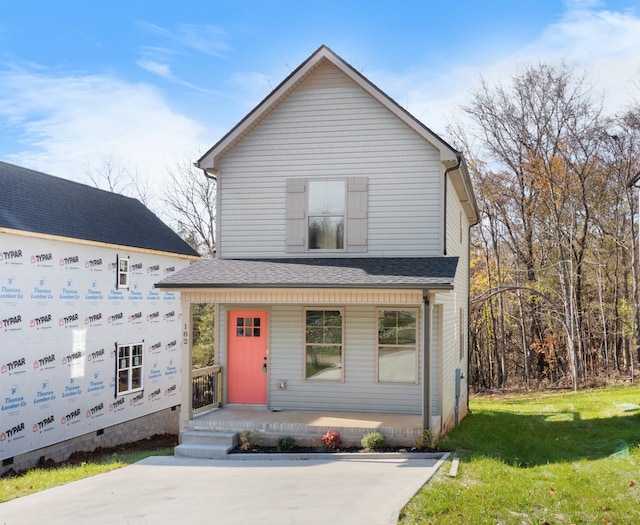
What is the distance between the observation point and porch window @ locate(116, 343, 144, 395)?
19047 mm

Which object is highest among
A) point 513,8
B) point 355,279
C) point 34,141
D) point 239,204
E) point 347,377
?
point 34,141

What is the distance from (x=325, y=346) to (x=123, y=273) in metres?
8.78

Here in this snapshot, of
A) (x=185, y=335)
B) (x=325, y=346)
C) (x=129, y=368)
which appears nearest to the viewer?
(x=185, y=335)

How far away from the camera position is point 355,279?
1162cm

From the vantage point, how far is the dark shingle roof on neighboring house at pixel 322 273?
11.3 metres

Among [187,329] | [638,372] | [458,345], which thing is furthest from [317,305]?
[638,372]

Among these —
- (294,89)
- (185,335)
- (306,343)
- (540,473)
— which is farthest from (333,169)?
(540,473)

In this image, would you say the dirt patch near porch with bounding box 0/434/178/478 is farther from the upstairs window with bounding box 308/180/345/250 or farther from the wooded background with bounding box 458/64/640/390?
the wooded background with bounding box 458/64/640/390

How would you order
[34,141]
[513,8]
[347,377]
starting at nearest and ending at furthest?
[347,377] → [513,8] → [34,141]

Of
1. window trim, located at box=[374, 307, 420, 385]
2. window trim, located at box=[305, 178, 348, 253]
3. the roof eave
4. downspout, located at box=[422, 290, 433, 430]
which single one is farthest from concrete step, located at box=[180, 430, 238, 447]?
window trim, located at box=[305, 178, 348, 253]

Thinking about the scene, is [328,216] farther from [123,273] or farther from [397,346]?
[123,273]

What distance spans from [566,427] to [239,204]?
9.56m

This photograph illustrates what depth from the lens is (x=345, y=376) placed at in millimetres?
13078

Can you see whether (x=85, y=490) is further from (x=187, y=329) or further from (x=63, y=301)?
(x=63, y=301)
